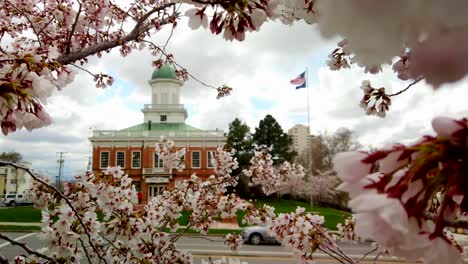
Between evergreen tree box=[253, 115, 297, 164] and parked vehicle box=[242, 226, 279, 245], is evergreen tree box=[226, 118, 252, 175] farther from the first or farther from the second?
parked vehicle box=[242, 226, 279, 245]

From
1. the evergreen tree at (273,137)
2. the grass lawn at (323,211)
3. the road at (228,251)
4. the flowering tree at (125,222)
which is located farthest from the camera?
the evergreen tree at (273,137)

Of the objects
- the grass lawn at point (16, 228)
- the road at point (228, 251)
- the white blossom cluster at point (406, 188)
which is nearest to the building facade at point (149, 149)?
the grass lawn at point (16, 228)

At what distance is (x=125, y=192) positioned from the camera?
116 inches

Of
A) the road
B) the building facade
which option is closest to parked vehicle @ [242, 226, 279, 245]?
the road

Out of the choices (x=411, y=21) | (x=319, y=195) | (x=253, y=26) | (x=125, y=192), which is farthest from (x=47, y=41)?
(x=319, y=195)

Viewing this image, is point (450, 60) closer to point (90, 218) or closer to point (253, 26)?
point (253, 26)

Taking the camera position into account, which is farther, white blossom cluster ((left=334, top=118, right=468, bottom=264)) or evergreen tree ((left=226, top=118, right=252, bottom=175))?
evergreen tree ((left=226, top=118, right=252, bottom=175))

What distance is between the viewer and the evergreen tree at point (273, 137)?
4188cm

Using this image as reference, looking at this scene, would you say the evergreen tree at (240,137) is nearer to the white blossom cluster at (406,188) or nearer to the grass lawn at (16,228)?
the grass lawn at (16,228)

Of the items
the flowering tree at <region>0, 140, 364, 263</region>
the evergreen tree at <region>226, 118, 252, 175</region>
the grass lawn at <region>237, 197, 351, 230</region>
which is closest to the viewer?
the flowering tree at <region>0, 140, 364, 263</region>

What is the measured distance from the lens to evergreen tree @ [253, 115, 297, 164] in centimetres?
4188

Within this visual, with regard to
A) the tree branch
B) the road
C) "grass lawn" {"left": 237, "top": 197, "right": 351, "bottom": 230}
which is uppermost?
the tree branch

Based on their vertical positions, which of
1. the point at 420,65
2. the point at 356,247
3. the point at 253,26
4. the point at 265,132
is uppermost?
the point at 265,132

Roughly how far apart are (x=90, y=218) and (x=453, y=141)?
102 inches
